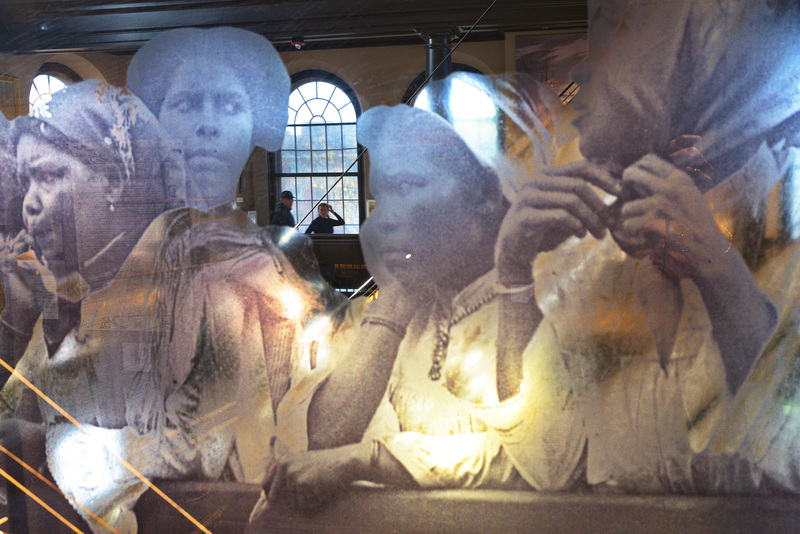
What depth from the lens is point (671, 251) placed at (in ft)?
8.02

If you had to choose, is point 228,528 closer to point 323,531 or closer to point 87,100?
point 323,531

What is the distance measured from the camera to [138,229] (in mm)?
2771

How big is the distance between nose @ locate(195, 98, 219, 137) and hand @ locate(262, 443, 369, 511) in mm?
1362

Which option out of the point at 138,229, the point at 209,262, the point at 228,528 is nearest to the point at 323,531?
the point at 228,528

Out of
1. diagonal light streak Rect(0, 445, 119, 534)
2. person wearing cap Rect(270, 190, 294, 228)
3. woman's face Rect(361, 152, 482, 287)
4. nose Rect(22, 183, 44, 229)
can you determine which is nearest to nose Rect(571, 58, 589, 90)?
woman's face Rect(361, 152, 482, 287)

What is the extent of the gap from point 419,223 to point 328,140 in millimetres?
481

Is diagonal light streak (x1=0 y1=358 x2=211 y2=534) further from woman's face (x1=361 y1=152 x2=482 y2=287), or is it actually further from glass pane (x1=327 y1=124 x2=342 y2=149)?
glass pane (x1=327 y1=124 x2=342 y2=149)

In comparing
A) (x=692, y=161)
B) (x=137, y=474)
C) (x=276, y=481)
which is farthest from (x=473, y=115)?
(x=137, y=474)

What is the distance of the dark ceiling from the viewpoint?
8.01 ft

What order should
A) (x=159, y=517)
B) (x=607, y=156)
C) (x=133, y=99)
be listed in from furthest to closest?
(x=159, y=517)
(x=133, y=99)
(x=607, y=156)

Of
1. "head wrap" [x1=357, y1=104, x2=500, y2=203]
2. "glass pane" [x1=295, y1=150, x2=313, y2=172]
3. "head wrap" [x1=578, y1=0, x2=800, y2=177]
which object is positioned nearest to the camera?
"head wrap" [x1=578, y1=0, x2=800, y2=177]

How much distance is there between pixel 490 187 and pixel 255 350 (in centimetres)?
116

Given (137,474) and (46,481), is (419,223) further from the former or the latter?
(46,481)

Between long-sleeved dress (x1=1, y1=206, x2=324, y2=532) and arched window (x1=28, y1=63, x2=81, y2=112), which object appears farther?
arched window (x1=28, y1=63, x2=81, y2=112)
